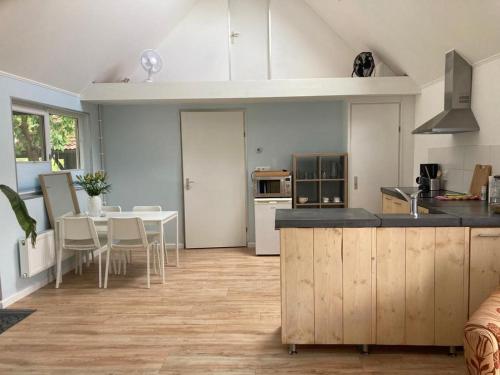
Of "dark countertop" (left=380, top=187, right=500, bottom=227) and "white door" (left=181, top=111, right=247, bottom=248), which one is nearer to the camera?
"dark countertop" (left=380, top=187, right=500, bottom=227)

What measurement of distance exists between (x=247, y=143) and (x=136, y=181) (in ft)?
5.66

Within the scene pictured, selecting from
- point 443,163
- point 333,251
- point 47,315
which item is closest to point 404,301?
point 333,251

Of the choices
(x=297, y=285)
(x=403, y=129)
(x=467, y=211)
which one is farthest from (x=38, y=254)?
(x=403, y=129)

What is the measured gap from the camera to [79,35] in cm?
360

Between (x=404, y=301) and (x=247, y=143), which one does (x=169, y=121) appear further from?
(x=404, y=301)

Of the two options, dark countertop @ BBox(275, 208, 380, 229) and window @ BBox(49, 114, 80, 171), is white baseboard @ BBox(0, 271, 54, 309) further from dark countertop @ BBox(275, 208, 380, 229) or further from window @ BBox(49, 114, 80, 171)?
dark countertop @ BBox(275, 208, 380, 229)

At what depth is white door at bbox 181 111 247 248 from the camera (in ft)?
17.5

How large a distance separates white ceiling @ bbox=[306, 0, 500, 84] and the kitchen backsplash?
797mm

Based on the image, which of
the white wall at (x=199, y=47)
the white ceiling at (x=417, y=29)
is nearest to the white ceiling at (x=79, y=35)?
the white wall at (x=199, y=47)

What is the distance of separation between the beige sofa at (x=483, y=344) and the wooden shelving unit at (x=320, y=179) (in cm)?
358

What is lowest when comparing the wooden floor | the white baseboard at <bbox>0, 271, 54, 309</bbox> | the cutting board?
the wooden floor

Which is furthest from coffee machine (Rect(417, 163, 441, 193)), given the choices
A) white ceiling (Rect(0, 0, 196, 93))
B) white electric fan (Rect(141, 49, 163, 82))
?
white ceiling (Rect(0, 0, 196, 93))

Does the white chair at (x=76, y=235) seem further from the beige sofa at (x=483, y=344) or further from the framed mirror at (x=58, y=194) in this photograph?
the beige sofa at (x=483, y=344)

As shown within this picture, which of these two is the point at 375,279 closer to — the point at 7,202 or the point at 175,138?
the point at 7,202
